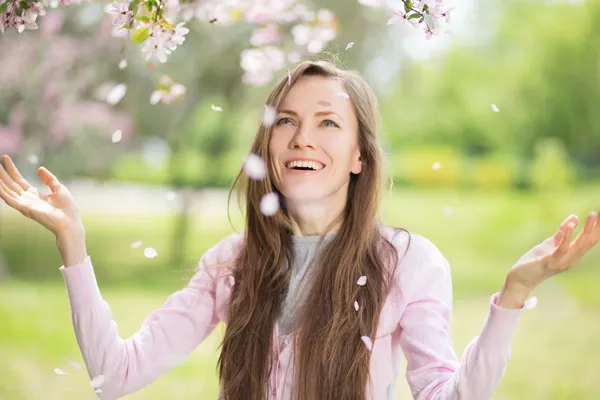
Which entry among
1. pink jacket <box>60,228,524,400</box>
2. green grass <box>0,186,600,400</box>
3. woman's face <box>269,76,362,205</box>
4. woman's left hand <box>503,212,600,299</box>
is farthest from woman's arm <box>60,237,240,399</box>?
green grass <box>0,186,600,400</box>

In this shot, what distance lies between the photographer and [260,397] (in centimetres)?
146

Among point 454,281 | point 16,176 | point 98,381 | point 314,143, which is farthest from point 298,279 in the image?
point 454,281

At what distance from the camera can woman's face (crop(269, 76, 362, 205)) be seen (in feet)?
4.92

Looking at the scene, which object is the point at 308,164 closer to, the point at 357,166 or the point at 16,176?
the point at 357,166

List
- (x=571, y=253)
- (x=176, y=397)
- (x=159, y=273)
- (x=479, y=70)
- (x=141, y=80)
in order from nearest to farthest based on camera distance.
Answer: (x=571, y=253) → (x=176, y=397) → (x=141, y=80) → (x=159, y=273) → (x=479, y=70)

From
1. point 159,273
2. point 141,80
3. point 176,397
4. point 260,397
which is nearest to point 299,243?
point 260,397

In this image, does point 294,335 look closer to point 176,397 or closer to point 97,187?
point 176,397

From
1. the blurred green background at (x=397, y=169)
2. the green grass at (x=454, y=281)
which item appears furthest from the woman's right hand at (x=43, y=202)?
the blurred green background at (x=397, y=169)

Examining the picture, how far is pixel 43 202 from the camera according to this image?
1362 mm

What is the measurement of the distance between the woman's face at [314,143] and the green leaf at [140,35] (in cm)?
36

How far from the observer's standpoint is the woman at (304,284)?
1.39 metres

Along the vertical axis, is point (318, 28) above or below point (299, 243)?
above

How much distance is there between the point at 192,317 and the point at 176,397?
4.40 m

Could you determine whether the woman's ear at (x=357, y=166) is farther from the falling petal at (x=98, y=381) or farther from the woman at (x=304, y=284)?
the falling petal at (x=98, y=381)
